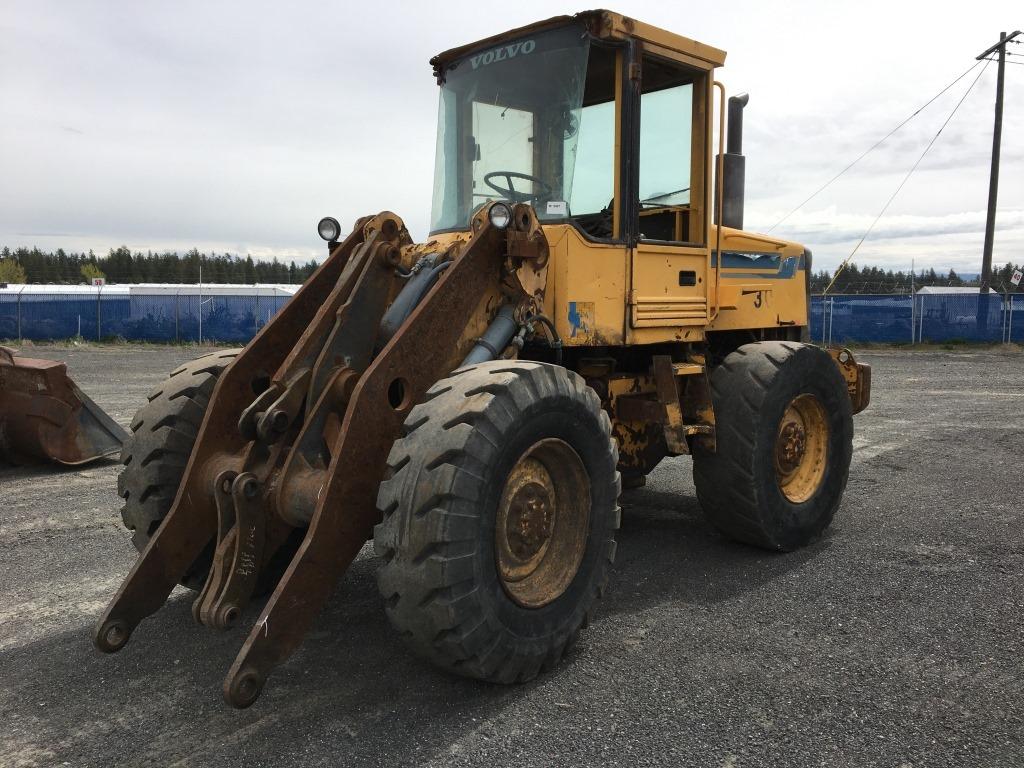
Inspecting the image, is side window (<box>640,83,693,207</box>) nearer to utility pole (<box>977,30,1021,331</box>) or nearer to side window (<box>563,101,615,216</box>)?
side window (<box>563,101,615,216</box>)

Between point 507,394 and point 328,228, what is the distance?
2.04 m

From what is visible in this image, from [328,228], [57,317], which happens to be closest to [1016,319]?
[328,228]

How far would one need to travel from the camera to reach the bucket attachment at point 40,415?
25.5 feet

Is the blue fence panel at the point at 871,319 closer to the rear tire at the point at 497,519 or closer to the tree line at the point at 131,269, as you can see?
the rear tire at the point at 497,519

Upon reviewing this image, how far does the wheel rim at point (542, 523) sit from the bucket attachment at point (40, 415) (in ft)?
20.1

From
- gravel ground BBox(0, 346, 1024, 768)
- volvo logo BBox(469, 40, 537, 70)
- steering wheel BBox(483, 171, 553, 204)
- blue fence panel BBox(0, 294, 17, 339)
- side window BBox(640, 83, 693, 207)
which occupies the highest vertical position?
volvo logo BBox(469, 40, 537, 70)

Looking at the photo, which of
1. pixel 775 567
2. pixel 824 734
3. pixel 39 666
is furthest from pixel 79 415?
pixel 824 734

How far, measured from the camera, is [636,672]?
11.8 ft

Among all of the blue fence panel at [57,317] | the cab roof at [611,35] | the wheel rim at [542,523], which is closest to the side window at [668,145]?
the cab roof at [611,35]

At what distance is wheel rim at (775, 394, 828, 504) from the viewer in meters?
5.45

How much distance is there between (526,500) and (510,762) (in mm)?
1063

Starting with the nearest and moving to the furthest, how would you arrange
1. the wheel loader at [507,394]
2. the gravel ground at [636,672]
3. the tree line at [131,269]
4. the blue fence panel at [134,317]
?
1. the gravel ground at [636,672]
2. the wheel loader at [507,394]
3. the blue fence panel at [134,317]
4. the tree line at [131,269]

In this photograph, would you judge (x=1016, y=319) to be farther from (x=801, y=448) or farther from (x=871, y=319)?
(x=801, y=448)

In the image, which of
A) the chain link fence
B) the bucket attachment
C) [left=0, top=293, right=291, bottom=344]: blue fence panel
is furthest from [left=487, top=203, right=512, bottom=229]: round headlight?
[left=0, top=293, right=291, bottom=344]: blue fence panel
